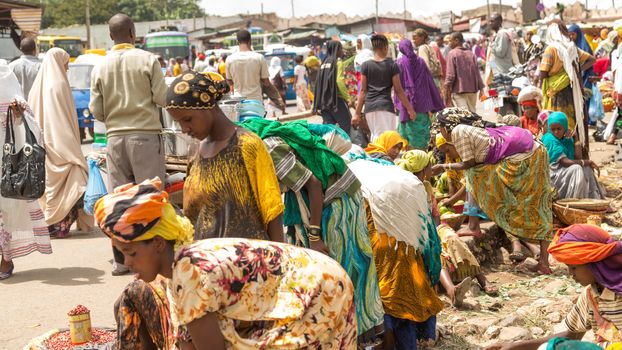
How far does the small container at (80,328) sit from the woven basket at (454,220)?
3916mm

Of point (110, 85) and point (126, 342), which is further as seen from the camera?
point (110, 85)

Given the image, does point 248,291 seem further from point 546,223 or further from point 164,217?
point 546,223

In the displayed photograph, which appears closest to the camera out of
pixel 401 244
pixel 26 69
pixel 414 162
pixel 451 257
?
pixel 401 244

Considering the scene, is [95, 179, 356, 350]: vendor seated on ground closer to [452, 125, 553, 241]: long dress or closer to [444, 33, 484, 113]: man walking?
[452, 125, 553, 241]: long dress

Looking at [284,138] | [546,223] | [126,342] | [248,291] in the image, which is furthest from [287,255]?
[546,223]

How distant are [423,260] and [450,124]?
6.73 feet

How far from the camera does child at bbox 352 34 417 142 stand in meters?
10.4

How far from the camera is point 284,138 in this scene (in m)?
4.65

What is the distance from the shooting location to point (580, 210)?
8406 mm

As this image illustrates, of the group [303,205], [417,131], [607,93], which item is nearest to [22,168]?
[303,205]

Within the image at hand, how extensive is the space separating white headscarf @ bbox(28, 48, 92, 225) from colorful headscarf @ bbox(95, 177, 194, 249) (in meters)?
5.71

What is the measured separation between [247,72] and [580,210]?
3898 millimetres

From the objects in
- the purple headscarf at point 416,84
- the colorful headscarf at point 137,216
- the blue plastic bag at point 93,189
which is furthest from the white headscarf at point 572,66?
the colorful headscarf at point 137,216

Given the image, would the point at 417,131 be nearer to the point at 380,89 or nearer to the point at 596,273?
the point at 380,89
